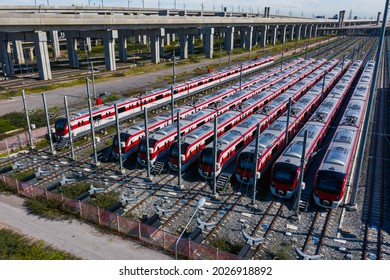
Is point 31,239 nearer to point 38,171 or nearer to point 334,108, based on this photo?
point 38,171

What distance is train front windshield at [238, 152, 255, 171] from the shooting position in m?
24.9

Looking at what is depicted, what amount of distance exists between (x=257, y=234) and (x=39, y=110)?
122 ft

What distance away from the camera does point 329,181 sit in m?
21.9

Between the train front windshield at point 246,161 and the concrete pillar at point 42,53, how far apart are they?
53.4m

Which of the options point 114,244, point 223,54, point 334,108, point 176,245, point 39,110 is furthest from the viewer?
point 223,54

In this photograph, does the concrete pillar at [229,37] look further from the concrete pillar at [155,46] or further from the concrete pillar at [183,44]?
the concrete pillar at [155,46]

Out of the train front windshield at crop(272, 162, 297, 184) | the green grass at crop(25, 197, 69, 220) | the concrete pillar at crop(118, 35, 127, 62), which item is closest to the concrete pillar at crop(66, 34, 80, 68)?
the concrete pillar at crop(118, 35, 127, 62)

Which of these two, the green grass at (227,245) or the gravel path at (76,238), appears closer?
the gravel path at (76,238)

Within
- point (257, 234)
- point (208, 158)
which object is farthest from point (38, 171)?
point (257, 234)

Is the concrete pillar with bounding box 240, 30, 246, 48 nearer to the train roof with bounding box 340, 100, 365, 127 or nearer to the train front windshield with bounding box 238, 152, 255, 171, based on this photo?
the train roof with bounding box 340, 100, 365, 127

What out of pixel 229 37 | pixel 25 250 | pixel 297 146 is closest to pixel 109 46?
pixel 229 37

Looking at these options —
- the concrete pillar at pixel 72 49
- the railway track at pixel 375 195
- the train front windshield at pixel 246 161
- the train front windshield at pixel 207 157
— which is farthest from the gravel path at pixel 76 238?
the concrete pillar at pixel 72 49

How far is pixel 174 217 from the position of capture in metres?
22.5

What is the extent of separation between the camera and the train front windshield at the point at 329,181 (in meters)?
21.6
